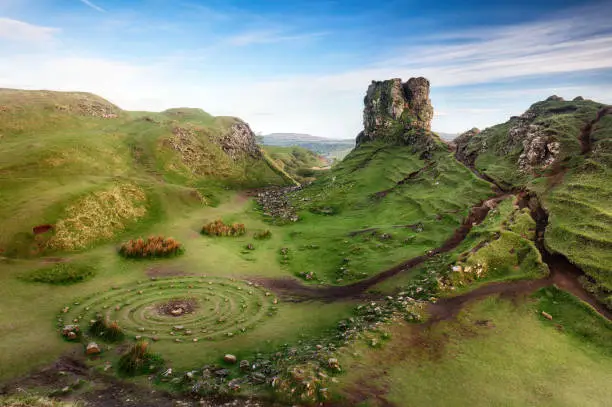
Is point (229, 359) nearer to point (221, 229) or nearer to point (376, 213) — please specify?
point (221, 229)

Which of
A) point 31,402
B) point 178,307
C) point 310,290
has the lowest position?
point 310,290

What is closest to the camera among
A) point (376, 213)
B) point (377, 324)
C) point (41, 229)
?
point (377, 324)

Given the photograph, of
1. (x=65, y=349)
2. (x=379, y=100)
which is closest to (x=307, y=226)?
(x=65, y=349)

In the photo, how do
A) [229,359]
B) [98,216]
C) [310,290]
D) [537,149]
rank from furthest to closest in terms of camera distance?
[537,149]
[98,216]
[310,290]
[229,359]

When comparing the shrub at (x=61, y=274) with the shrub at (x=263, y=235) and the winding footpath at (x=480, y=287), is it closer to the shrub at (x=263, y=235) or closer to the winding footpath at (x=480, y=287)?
the winding footpath at (x=480, y=287)

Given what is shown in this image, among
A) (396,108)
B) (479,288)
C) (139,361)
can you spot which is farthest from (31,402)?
(396,108)
